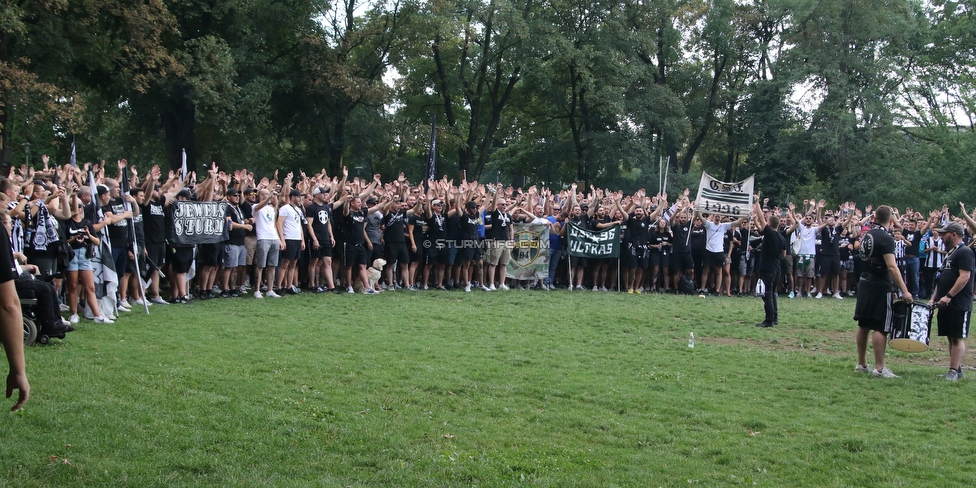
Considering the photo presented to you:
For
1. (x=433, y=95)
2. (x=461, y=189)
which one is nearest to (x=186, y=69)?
(x=461, y=189)

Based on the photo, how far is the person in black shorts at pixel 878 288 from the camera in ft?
32.2

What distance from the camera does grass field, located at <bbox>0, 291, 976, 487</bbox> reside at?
5852 mm

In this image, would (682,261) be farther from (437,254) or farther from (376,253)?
(376,253)

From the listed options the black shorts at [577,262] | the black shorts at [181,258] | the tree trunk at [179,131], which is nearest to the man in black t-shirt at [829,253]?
the black shorts at [577,262]

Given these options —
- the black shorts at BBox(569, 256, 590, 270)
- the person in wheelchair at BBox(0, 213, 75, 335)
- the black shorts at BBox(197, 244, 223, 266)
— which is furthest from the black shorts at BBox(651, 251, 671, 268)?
the person in wheelchair at BBox(0, 213, 75, 335)

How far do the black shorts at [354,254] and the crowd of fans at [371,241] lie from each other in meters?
0.03

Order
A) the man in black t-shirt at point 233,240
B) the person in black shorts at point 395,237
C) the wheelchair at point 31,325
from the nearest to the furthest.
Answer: the wheelchair at point 31,325, the man in black t-shirt at point 233,240, the person in black shorts at point 395,237

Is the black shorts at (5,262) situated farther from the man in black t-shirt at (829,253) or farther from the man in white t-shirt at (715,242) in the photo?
the man in black t-shirt at (829,253)

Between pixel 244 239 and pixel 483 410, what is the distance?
8878 millimetres

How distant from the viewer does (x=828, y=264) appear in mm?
21219

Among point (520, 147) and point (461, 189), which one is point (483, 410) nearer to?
point (461, 189)

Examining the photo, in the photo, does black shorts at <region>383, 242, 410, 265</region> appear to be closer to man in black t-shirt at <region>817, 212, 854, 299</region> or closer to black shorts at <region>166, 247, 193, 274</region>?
black shorts at <region>166, 247, 193, 274</region>

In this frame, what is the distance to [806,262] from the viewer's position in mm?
21172

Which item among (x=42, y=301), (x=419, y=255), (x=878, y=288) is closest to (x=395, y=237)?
(x=419, y=255)
